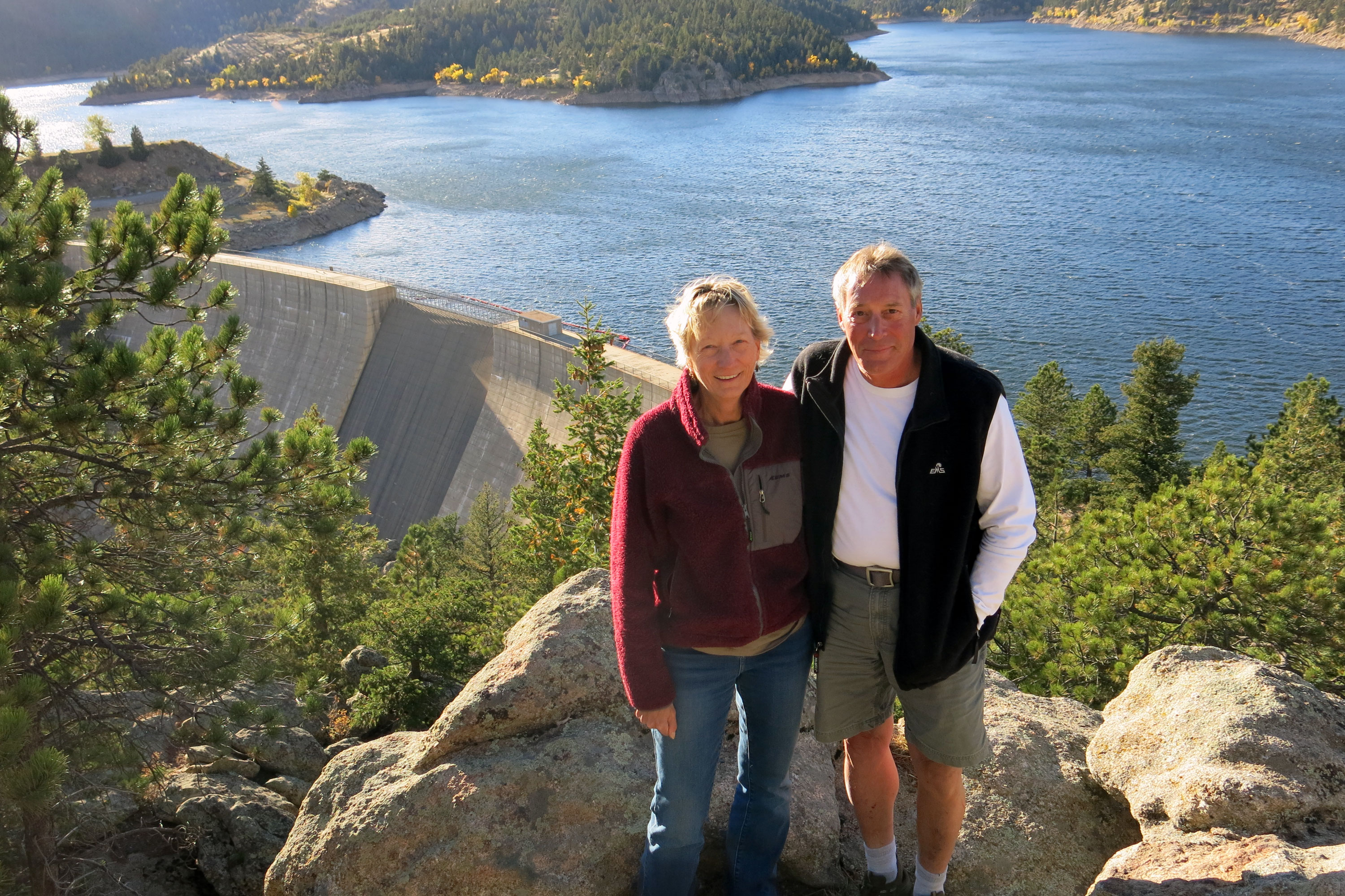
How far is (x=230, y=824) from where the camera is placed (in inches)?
250

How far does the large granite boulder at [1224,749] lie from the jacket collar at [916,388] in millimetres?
2419

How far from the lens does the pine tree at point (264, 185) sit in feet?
199

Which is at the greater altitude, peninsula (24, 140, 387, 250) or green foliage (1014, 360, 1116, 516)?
peninsula (24, 140, 387, 250)

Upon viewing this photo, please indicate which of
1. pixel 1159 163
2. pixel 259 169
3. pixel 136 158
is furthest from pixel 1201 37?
pixel 136 158

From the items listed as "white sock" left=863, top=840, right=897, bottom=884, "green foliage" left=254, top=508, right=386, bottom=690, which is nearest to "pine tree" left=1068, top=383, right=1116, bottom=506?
"green foliage" left=254, top=508, right=386, bottom=690

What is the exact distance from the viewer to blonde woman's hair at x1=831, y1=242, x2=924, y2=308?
3330mm

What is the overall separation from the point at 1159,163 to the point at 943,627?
5736 centimetres

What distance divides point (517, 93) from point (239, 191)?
54.7 m

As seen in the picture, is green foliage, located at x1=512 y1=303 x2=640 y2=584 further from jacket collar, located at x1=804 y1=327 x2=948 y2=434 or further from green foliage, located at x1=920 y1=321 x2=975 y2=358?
green foliage, located at x1=920 y1=321 x2=975 y2=358

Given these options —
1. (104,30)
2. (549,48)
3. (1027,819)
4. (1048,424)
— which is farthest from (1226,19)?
(104,30)

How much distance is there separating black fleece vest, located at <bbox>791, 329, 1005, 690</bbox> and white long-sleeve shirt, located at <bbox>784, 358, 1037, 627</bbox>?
0.04 meters

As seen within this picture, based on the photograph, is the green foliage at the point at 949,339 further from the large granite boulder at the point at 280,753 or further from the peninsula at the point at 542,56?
the peninsula at the point at 542,56

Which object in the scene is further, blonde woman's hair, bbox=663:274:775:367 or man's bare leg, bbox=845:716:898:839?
man's bare leg, bbox=845:716:898:839

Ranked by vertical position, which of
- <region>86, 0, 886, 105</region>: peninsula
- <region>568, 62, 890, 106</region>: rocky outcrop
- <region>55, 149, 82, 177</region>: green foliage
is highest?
<region>86, 0, 886, 105</region>: peninsula
